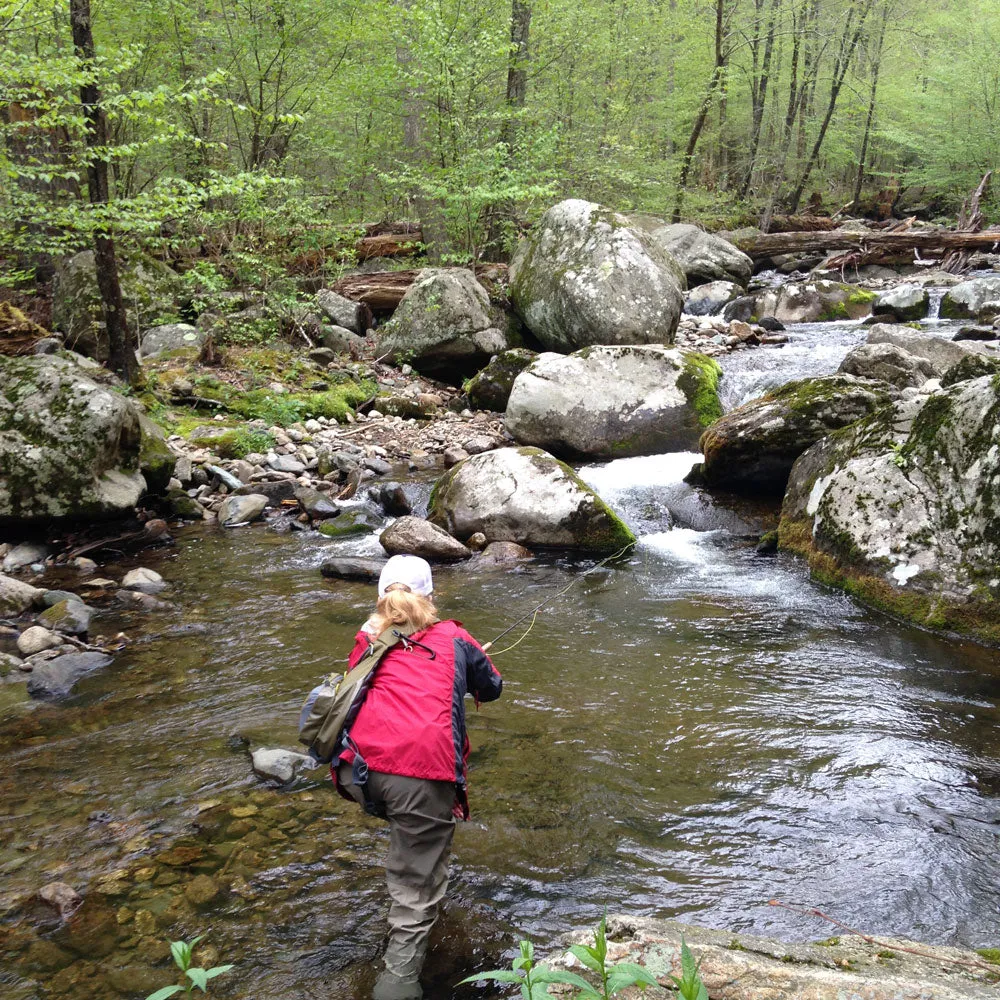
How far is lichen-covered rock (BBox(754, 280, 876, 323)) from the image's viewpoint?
15734 mm

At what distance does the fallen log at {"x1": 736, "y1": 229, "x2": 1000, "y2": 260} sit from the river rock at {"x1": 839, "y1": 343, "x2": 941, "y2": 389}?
11659 mm

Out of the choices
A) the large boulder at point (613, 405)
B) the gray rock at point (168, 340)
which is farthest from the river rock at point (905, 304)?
the gray rock at point (168, 340)

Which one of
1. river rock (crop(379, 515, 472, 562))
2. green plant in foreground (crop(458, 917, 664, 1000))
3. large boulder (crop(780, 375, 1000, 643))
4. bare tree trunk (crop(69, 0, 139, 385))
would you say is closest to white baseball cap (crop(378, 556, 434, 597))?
green plant in foreground (crop(458, 917, 664, 1000))

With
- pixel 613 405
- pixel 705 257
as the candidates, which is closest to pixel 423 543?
pixel 613 405

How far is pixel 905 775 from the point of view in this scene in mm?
4031

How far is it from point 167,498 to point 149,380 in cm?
310

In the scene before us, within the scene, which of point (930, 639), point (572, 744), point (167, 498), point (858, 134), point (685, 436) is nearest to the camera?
point (572, 744)

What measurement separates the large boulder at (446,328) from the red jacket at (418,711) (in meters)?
11.3

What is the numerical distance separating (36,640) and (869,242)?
21.4 m

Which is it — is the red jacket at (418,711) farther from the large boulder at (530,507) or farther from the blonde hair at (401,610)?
the large boulder at (530,507)

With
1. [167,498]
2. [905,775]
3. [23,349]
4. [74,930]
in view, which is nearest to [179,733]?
[74,930]

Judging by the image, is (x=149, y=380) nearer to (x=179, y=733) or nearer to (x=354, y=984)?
(x=179, y=733)

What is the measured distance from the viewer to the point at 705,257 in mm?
19016

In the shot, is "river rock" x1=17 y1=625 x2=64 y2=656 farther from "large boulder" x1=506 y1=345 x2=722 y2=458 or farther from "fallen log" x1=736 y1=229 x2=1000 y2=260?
"fallen log" x1=736 y1=229 x2=1000 y2=260
